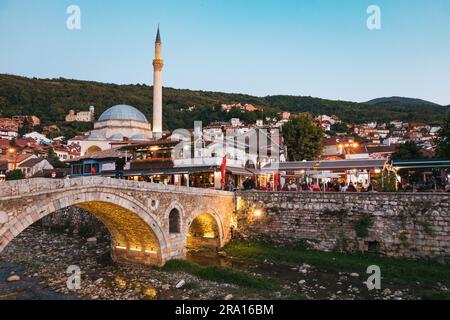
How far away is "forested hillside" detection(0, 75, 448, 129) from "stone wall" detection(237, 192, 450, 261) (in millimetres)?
63602

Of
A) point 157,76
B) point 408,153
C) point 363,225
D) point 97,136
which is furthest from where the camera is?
point 97,136

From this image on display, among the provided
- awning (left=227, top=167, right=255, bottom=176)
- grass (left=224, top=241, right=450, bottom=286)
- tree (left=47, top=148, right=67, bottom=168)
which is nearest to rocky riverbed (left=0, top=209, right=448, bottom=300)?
grass (left=224, top=241, right=450, bottom=286)

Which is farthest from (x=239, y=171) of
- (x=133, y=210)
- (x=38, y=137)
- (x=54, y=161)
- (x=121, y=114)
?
(x=38, y=137)

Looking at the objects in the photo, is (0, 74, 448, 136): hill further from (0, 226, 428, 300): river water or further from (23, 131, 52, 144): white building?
(0, 226, 428, 300): river water

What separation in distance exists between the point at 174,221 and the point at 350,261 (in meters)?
8.92

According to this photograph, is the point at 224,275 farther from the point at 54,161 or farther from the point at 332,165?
the point at 54,161

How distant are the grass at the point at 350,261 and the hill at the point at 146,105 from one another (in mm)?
65534

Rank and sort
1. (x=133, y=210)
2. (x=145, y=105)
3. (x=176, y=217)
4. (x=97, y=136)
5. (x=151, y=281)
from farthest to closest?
(x=145, y=105) < (x=97, y=136) < (x=176, y=217) < (x=151, y=281) < (x=133, y=210)

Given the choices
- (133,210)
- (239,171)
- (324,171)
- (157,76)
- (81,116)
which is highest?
(81,116)

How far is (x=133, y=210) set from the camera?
42.5 feet

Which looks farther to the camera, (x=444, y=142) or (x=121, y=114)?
(x=121, y=114)

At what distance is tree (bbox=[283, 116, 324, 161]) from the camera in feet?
116
